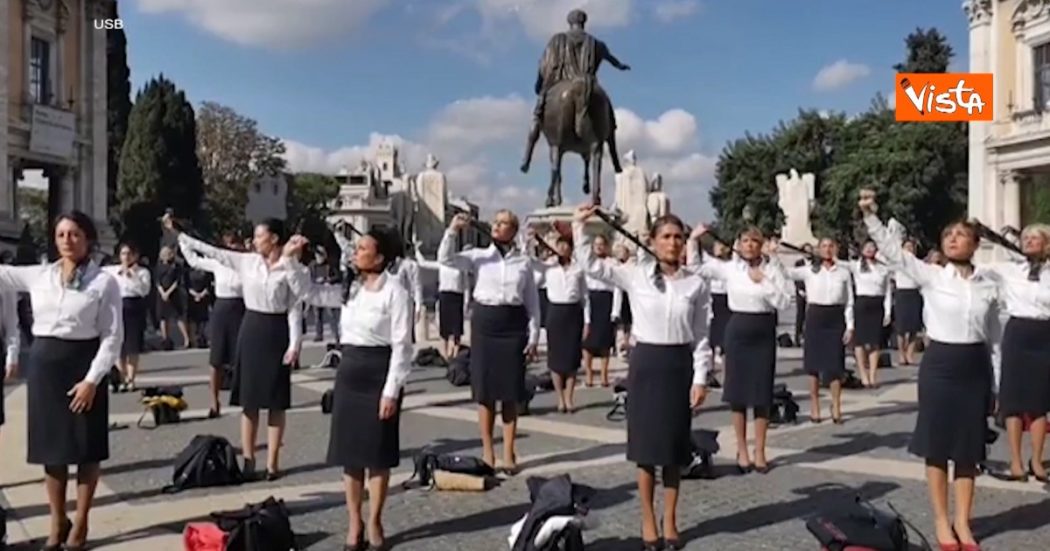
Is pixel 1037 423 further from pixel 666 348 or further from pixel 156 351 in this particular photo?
pixel 156 351

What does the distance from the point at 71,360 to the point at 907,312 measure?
48.4 feet

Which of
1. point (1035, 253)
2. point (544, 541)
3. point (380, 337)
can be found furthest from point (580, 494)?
point (1035, 253)

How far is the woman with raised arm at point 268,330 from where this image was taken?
26.9 feet

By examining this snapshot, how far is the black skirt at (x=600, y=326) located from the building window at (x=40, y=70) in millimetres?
30613

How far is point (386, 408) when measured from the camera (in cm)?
602

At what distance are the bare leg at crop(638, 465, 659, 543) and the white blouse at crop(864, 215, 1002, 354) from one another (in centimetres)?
190

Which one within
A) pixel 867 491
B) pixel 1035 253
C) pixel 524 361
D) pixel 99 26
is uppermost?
pixel 99 26

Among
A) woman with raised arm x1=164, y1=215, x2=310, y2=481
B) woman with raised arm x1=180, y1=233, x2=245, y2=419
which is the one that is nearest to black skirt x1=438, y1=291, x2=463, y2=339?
woman with raised arm x1=180, y1=233, x2=245, y2=419

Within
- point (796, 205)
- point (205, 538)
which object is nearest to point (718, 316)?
point (205, 538)

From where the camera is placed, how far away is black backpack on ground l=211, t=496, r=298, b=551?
5.70 m

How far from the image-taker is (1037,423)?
8203 millimetres

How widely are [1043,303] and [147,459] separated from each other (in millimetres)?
7453

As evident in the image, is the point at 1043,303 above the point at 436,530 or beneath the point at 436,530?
above

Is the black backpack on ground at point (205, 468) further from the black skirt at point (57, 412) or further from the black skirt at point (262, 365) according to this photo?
the black skirt at point (57, 412)
